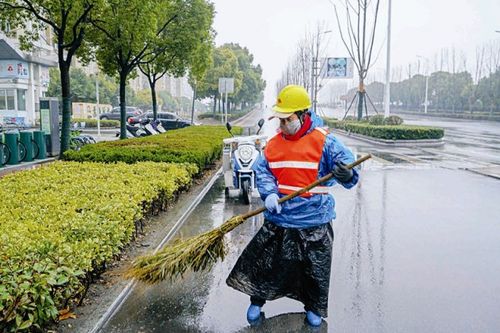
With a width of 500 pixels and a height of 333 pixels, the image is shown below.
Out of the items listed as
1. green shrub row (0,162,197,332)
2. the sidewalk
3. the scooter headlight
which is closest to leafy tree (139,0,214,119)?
the sidewalk

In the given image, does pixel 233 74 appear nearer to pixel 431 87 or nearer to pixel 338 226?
pixel 431 87

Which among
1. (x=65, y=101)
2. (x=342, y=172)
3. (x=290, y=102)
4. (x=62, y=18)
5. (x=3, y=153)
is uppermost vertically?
(x=62, y=18)

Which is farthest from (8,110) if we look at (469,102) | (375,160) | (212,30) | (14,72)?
(469,102)

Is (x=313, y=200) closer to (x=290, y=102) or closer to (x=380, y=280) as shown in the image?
(x=290, y=102)

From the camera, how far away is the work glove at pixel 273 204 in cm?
347

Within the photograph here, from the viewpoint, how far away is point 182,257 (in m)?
3.78

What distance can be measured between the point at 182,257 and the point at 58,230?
3.65 feet

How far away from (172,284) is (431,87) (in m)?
72.6

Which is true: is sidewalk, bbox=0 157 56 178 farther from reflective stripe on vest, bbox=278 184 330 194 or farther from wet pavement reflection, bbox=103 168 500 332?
reflective stripe on vest, bbox=278 184 330 194

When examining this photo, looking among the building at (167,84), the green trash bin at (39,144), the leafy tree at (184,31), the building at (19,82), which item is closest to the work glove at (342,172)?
the green trash bin at (39,144)

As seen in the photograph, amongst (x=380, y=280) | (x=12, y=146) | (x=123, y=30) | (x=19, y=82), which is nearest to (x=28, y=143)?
(x=12, y=146)

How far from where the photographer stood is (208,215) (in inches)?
297

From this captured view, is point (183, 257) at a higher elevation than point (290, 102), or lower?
lower

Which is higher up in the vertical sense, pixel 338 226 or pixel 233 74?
pixel 233 74
